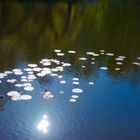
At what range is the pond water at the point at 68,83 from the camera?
17.5m

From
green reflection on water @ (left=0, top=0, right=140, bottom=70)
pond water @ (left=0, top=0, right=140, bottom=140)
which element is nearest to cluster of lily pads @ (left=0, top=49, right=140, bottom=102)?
pond water @ (left=0, top=0, right=140, bottom=140)

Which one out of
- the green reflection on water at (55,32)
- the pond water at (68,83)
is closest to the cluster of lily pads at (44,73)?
the pond water at (68,83)

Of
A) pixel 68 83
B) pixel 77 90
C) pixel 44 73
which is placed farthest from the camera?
pixel 44 73

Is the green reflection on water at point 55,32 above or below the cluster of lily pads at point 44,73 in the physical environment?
below

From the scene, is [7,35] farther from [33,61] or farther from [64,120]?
[64,120]

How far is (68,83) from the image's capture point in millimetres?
22781

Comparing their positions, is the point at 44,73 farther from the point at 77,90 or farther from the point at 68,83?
the point at 77,90

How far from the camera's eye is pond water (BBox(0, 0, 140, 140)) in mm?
17500

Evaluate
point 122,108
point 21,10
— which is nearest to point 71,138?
→ point 122,108

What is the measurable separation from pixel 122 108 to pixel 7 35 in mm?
17955

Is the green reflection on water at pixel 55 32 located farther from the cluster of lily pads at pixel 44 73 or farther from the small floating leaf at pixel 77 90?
the small floating leaf at pixel 77 90

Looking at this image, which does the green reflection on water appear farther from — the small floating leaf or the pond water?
the small floating leaf

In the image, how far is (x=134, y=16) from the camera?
186 ft

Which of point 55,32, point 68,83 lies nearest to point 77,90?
point 68,83
